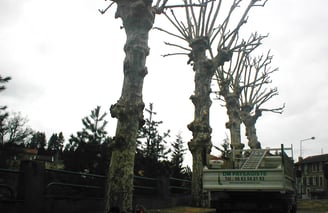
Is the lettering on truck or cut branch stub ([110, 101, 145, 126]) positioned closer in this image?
cut branch stub ([110, 101, 145, 126])

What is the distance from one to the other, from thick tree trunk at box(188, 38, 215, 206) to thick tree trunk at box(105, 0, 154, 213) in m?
6.46

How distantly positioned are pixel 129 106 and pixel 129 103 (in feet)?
0.31

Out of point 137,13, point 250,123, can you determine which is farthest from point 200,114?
point 250,123

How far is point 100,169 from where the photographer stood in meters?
14.5

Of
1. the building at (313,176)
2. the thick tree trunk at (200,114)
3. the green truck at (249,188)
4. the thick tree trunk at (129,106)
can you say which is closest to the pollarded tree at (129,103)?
the thick tree trunk at (129,106)

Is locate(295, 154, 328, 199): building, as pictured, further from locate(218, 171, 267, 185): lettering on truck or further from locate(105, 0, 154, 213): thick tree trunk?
locate(105, 0, 154, 213): thick tree trunk

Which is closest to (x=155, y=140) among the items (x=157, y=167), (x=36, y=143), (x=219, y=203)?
(x=157, y=167)

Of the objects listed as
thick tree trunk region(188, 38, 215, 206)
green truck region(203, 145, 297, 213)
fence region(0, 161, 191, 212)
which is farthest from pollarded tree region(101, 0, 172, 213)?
thick tree trunk region(188, 38, 215, 206)

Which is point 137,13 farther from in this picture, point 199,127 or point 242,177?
point 199,127

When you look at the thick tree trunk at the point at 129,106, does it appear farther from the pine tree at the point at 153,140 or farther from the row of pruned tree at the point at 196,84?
the pine tree at the point at 153,140

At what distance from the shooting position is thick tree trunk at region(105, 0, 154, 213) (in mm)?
8578

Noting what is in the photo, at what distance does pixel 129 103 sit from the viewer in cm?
928

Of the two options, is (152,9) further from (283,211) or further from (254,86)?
(254,86)

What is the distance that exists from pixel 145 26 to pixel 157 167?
888 cm
